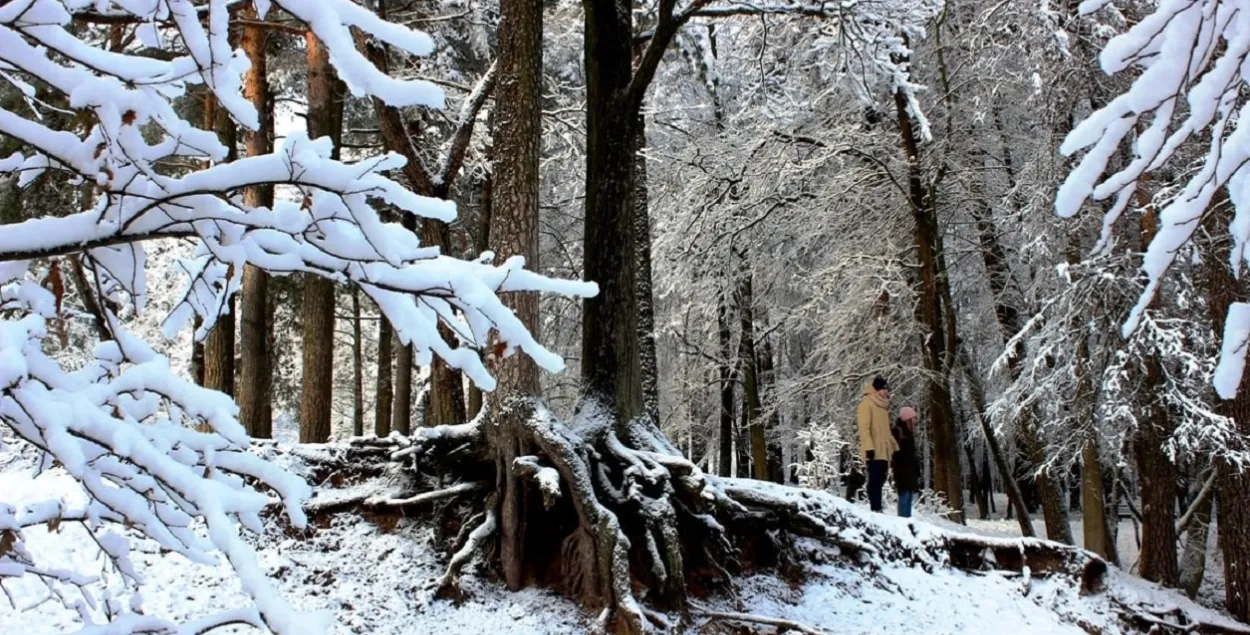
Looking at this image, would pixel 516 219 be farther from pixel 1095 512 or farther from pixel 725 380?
pixel 725 380

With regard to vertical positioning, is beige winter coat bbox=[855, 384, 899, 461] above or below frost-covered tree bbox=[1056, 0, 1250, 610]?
below

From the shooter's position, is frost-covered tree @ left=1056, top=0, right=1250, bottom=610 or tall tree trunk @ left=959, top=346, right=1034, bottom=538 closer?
frost-covered tree @ left=1056, top=0, right=1250, bottom=610

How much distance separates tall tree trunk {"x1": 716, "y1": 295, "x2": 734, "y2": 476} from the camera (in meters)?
15.4

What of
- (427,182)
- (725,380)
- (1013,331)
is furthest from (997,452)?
(427,182)

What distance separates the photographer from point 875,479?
29.3ft

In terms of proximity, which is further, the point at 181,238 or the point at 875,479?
the point at 875,479

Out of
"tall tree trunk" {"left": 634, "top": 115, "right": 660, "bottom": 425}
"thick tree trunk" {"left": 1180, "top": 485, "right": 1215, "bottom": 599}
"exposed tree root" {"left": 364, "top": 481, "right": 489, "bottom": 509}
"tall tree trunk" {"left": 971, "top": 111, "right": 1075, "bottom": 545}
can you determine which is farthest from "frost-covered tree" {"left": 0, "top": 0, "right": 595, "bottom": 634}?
"thick tree trunk" {"left": 1180, "top": 485, "right": 1215, "bottom": 599}

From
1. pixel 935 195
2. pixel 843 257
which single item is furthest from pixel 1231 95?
pixel 843 257

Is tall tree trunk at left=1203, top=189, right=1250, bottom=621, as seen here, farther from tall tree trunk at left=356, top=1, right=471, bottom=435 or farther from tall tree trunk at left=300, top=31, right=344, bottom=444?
tall tree trunk at left=300, top=31, right=344, bottom=444

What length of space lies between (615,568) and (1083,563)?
493cm

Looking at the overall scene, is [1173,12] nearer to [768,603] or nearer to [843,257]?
[768,603]

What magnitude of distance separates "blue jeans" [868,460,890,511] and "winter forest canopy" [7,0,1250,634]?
2.59 ft

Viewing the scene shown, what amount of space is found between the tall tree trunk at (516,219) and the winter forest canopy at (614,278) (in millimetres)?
27

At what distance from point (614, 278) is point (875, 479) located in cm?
424
